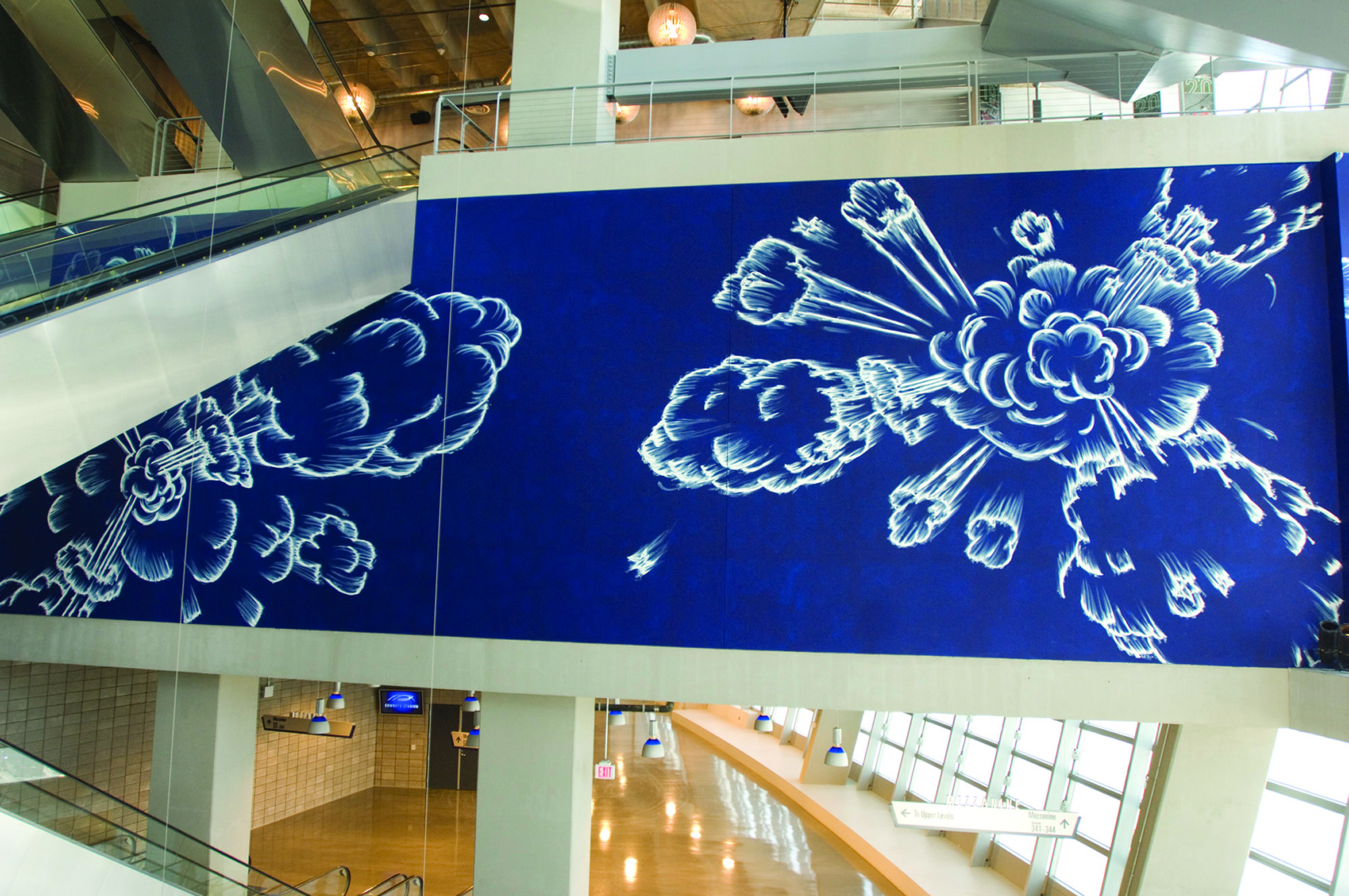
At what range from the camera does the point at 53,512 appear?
10.1 meters

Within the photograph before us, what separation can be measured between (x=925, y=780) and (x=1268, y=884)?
6501 mm

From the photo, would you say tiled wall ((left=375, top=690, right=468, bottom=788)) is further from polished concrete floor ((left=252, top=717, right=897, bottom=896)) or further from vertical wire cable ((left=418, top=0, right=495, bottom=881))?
vertical wire cable ((left=418, top=0, right=495, bottom=881))

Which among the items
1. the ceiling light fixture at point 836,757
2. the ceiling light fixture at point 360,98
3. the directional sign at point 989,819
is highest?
the ceiling light fixture at point 360,98

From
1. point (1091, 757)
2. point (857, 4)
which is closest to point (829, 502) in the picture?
point (1091, 757)

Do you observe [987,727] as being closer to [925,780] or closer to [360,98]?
[925,780]

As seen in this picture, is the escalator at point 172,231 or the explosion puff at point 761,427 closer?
the escalator at point 172,231

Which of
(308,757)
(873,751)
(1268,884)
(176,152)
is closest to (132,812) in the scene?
(308,757)

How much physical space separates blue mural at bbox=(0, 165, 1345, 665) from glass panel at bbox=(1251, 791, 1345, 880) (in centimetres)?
174

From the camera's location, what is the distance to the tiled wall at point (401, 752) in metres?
18.8

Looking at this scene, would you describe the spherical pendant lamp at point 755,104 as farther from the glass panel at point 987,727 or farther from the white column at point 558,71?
the glass panel at point 987,727

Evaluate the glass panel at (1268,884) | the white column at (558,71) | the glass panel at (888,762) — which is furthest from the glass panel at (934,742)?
the white column at (558,71)

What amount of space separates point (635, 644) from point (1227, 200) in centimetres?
712

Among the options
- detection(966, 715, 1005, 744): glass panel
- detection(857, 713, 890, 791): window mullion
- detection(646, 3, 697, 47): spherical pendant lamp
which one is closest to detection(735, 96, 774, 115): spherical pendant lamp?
detection(646, 3, 697, 47): spherical pendant lamp

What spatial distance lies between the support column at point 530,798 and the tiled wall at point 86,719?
17.2ft
